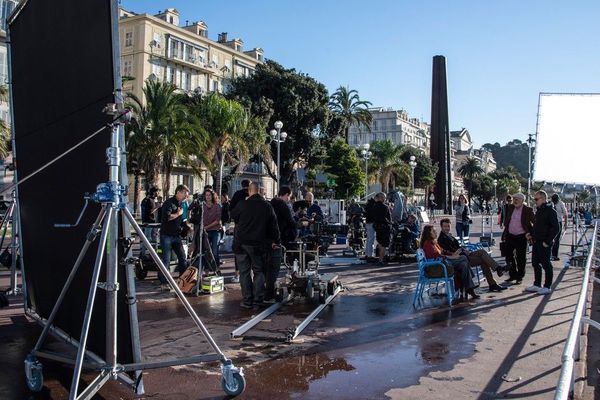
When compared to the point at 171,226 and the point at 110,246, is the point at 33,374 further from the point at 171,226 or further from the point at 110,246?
the point at 171,226

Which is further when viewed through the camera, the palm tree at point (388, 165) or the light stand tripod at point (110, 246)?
the palm tree at point (388, 165)

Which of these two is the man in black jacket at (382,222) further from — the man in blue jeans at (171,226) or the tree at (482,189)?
the tree at (482,189)

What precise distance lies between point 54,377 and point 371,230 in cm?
956

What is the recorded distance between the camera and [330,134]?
1996 inches

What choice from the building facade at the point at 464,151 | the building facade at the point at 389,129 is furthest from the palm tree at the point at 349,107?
the building facade at the point at 464,151

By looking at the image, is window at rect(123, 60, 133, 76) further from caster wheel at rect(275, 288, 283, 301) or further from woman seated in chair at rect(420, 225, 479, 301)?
woman seated in chair at rect(420, 225, 479, 301)

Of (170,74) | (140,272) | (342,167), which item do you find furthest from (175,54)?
(140,272)

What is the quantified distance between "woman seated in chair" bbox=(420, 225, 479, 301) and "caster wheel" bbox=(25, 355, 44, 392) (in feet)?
19.4

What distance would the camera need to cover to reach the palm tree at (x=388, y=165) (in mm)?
62375

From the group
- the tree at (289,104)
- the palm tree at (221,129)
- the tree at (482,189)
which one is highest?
the tree at (289,104)

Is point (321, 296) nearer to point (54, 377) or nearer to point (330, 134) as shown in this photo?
point (54, 377)

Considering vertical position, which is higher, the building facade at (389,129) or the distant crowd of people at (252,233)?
the building facade at (389,129)

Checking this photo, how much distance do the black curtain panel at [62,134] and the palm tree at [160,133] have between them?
78.5ft

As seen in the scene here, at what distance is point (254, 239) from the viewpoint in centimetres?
A: 783
